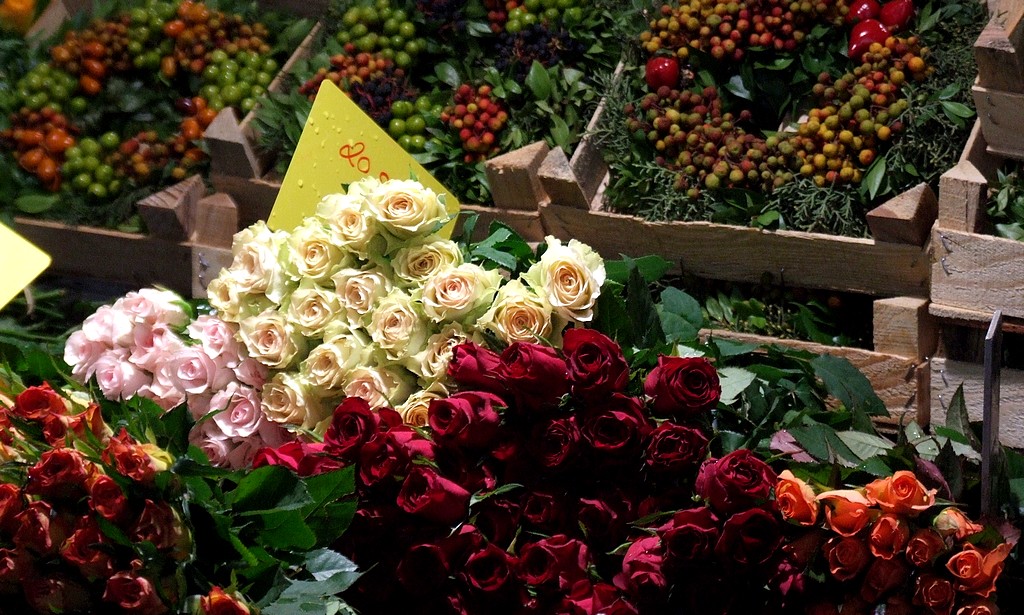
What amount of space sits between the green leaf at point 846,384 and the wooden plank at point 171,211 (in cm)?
148

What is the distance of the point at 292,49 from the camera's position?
8.88ft

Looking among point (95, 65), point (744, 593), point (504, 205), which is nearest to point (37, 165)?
point (95, 65)

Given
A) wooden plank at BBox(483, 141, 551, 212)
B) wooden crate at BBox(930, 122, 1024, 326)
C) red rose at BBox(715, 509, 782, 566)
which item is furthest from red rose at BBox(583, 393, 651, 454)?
wooden plank at BBox(483, 141, 551, 212)

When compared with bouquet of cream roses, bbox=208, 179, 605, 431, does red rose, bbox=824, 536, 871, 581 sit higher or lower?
higher

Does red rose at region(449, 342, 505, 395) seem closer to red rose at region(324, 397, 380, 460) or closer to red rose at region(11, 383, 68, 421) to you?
red rose at region(324, 397, 380, 460)

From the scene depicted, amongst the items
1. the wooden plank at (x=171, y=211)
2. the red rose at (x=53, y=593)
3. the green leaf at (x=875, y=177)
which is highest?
the red rose at (x=53, y=593)

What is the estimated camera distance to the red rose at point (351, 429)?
957mm

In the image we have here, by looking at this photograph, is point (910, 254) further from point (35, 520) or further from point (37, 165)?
point (37, 165)

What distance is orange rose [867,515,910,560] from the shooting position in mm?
855

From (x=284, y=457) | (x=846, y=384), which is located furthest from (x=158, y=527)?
(x=846, y=384)

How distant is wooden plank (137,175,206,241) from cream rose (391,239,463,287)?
1165 millimetres

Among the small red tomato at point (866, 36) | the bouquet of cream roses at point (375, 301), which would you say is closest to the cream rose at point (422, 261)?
the bouquet of cream roses at point (375, 301)

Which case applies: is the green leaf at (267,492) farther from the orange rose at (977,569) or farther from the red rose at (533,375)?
the orange rose at (977,569)

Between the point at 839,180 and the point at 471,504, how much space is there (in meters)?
1.33
